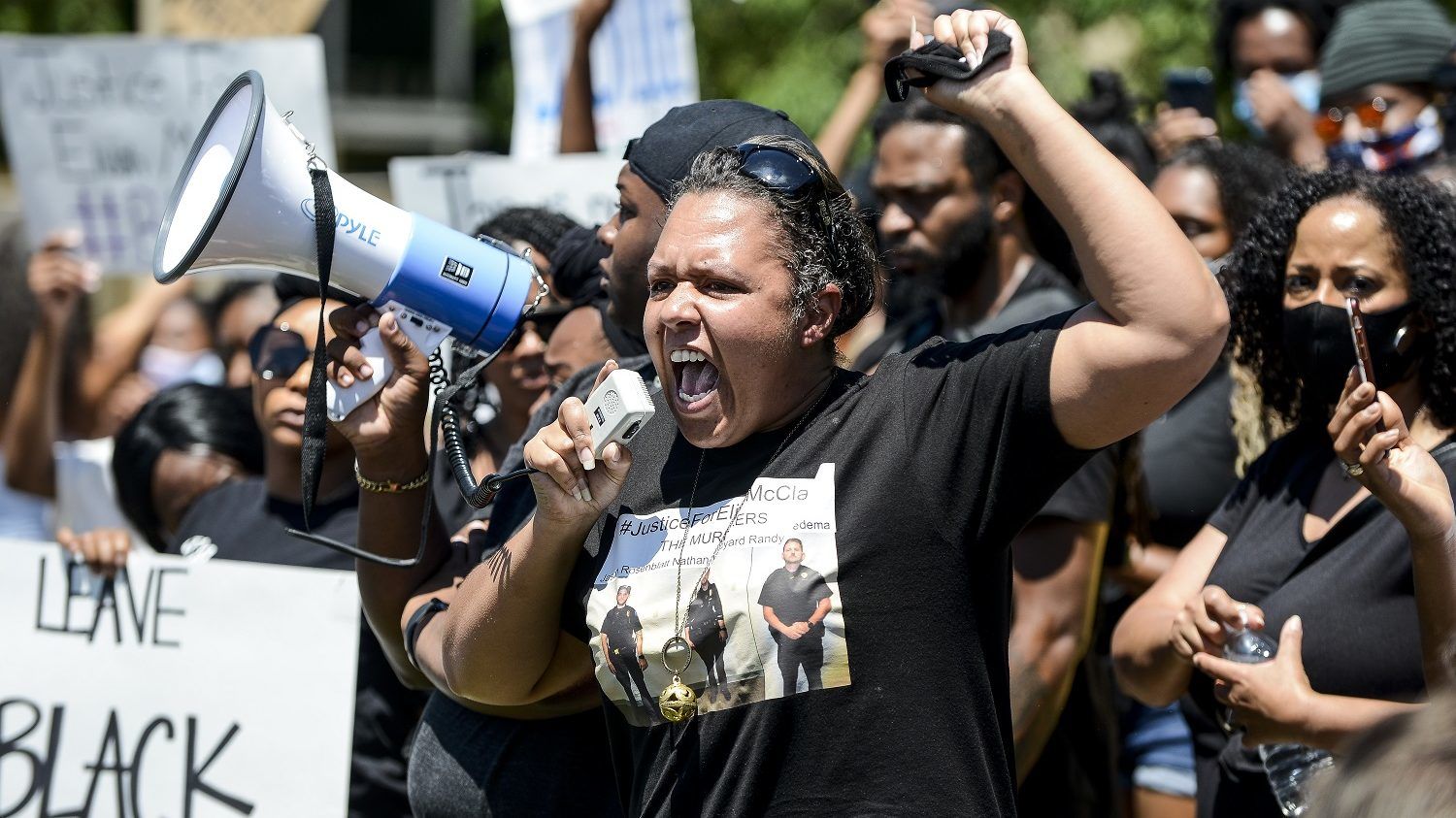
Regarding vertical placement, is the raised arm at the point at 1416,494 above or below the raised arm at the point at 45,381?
above

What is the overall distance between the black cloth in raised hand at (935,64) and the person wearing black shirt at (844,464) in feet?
0.04

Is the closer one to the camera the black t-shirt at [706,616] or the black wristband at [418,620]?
the black t-shirt at [706,616]

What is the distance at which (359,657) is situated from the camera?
11.5 ft

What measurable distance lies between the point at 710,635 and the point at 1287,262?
150cm

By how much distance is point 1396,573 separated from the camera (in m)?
2.61

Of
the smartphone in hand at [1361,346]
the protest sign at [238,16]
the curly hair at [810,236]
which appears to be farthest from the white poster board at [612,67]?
the curly hair at [810,236]

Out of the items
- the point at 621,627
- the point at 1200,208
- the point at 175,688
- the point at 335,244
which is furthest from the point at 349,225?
the point at 1200,208

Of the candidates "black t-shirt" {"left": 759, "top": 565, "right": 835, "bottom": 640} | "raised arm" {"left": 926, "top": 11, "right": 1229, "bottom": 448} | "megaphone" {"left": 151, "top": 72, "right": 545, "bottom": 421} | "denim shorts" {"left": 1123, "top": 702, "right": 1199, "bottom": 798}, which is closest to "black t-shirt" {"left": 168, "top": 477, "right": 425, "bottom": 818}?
"megaphone" {"left": 151, "top": 72, "right": 545, "bottom": 421}

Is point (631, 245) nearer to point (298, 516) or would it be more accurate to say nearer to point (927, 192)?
point (298, 516)

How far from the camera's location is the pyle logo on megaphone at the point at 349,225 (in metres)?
2.64

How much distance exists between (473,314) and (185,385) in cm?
206

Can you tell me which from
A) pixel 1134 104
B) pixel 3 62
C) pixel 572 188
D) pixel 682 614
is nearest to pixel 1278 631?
pixel 682 614

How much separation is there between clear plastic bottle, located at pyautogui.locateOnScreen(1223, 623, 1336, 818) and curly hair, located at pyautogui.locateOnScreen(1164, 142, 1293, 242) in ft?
6.46

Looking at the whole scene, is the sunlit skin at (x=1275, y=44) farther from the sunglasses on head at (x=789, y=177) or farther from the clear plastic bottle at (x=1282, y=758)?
the sunglasses on head at (x=789, y=177)
